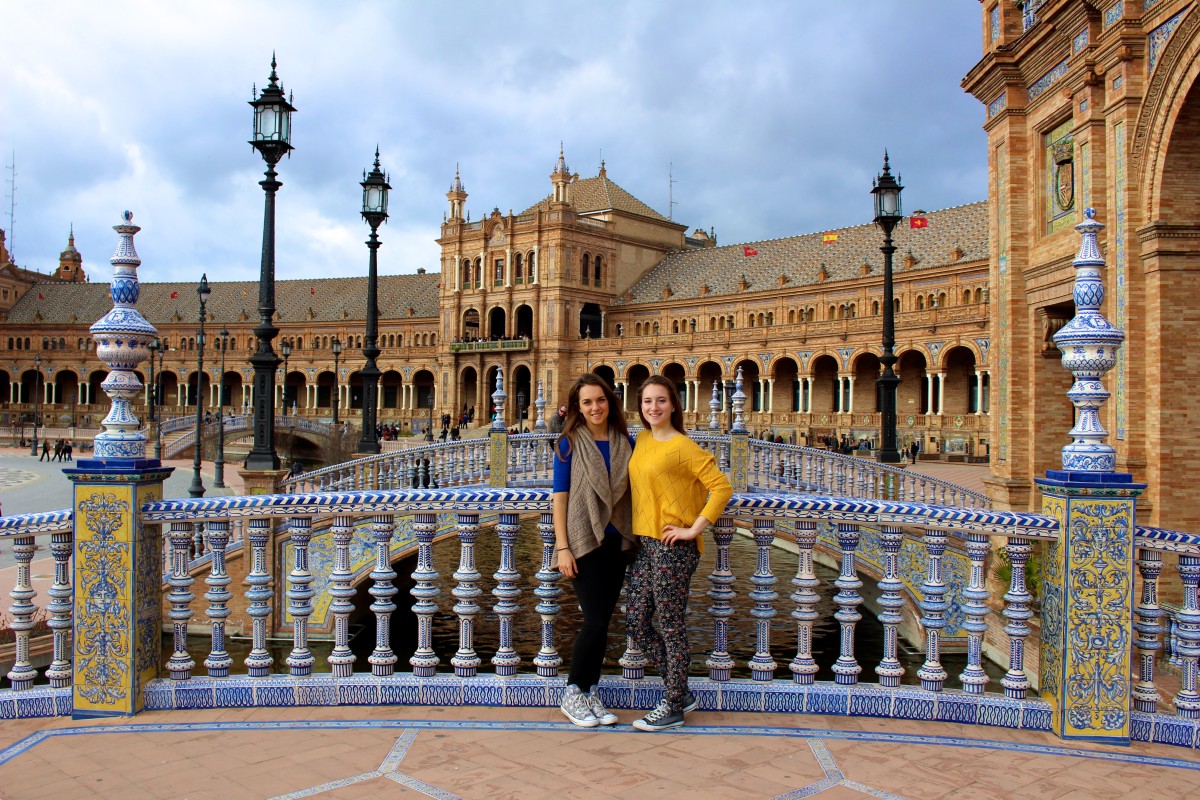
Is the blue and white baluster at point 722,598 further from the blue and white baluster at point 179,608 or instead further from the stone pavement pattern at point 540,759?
the blue and white baluster at point 179,608

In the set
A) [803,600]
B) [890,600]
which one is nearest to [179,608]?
[803,600]

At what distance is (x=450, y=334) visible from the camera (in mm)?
64938

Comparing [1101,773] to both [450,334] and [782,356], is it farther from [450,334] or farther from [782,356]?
[450,334]

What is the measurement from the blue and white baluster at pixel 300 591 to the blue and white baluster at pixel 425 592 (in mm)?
541

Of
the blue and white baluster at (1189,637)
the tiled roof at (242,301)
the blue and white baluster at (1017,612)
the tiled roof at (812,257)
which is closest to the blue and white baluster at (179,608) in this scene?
the blue and white baluster at (1017,612)

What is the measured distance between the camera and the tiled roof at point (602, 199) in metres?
64.6

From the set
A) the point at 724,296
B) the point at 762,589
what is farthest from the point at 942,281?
the point at 762,589

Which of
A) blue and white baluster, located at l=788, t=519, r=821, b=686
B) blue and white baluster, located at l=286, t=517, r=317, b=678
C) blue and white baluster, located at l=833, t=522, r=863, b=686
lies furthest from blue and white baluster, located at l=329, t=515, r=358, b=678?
blue and white baluster, located at l=833, t=522, r=863, b=686

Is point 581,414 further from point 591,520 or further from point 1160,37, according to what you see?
point 1160,37

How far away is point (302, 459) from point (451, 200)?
82.8ft

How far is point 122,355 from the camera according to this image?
15.6ft

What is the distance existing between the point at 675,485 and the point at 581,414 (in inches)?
23.5

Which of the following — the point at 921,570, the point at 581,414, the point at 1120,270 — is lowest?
the point at 921,570

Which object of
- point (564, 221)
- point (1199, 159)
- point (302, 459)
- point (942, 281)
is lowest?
point (302, 459)
